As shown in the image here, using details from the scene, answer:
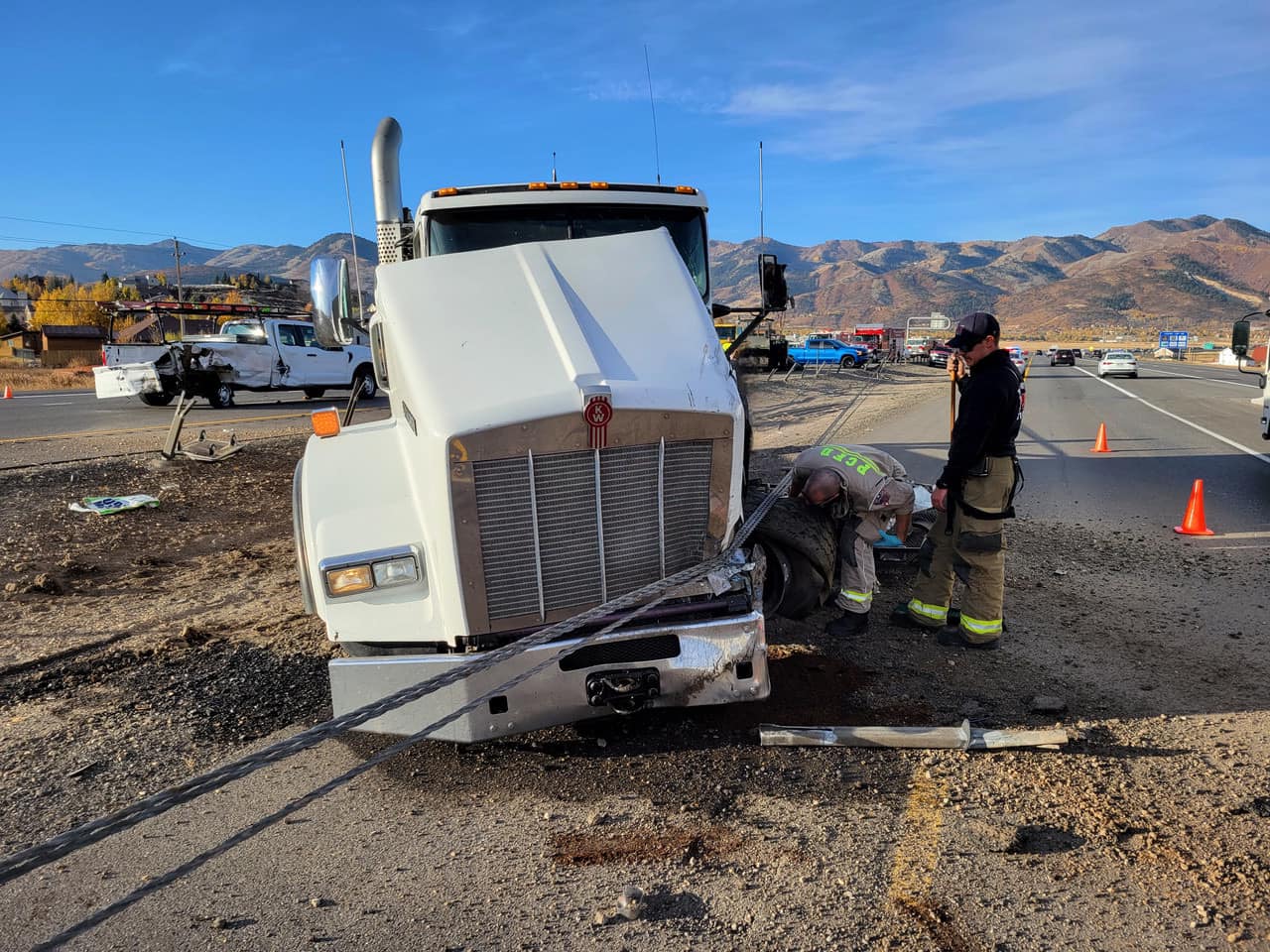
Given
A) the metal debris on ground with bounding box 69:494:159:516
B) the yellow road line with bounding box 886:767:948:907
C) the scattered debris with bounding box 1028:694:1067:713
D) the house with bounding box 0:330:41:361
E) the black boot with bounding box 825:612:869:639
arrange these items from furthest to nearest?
the house with bounding box 0:330:41:361, the metal debris on ground with bounding box 69:494:159:516, the black boot with bounding box 825:612:869:639, the scattered debris with bounding box 1028:694:1067:713, the yellow road line with bounding box 886:767:948:907

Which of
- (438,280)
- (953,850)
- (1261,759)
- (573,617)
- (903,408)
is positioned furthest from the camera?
(903,408)

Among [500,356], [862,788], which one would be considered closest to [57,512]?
[500,356]

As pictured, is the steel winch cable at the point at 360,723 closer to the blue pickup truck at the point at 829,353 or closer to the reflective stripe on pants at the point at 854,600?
the reflective stripe on pants at the point at 854,600

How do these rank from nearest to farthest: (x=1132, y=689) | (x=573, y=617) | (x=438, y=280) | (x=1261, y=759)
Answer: (x=573, y=617), (x=1261, y=759), (x=438, y=280), (x=1132, y=689)

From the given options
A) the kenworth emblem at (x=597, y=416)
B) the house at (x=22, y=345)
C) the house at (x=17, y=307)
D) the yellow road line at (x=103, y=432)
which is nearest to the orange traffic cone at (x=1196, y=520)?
the kenworth emblem at (x=597, y=416)

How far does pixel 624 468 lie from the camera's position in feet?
11.2

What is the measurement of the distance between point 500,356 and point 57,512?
7.01 meters

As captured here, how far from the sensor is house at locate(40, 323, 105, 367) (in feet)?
156

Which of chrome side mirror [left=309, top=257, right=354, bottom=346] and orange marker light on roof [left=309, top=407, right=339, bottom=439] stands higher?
chrome side mirror [left=309, top=257, right=354, bottom=346]

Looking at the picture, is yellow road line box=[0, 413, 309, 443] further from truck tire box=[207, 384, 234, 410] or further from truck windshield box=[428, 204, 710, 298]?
truck windshield box=[428, 204, 710, 298]

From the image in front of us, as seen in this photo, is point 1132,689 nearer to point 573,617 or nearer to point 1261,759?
point 1261,759

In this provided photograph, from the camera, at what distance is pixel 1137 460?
12.4 meters

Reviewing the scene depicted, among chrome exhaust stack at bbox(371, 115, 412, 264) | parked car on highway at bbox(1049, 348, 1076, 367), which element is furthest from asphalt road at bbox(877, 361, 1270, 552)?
parked car on highway at bbox(1049, 348, 1076, 367)

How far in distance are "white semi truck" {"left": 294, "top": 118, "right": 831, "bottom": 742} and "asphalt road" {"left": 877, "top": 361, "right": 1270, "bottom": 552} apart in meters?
6.14
